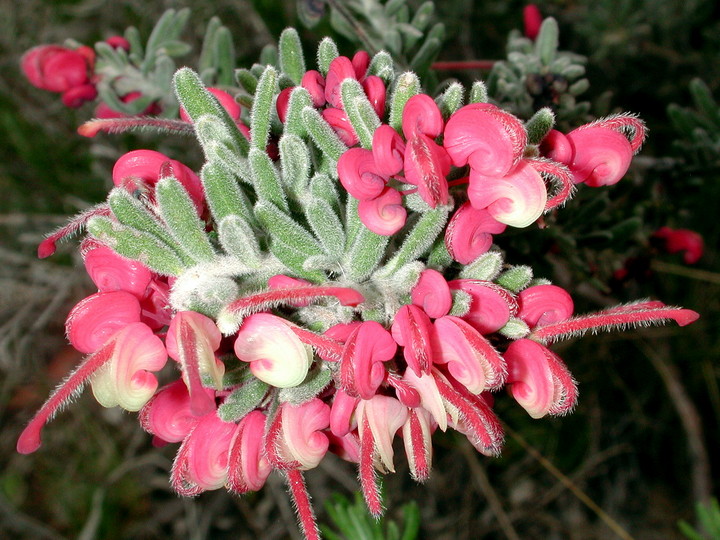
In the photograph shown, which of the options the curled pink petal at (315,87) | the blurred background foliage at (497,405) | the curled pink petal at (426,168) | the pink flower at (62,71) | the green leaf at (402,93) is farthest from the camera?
the blurred background foliage at (497,405)

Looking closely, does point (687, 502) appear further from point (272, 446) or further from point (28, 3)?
point (28, 3)

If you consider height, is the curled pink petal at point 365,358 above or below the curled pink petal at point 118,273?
below

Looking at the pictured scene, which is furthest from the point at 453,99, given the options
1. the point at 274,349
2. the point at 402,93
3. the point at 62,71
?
the point at 62,71

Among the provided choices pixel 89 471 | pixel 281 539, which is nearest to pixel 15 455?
pixel 89 471

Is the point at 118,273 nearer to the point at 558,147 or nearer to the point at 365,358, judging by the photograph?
the point at 365,358

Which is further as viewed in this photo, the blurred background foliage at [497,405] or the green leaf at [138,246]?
the blurred background foliage at [497,405]

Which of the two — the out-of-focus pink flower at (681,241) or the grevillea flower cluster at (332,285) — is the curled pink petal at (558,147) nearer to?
the grevillea flower cluster at (332,285)

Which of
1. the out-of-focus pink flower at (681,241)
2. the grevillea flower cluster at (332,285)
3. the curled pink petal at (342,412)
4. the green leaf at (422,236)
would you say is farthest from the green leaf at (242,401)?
the out-of-focus pink flower at (681,241)
